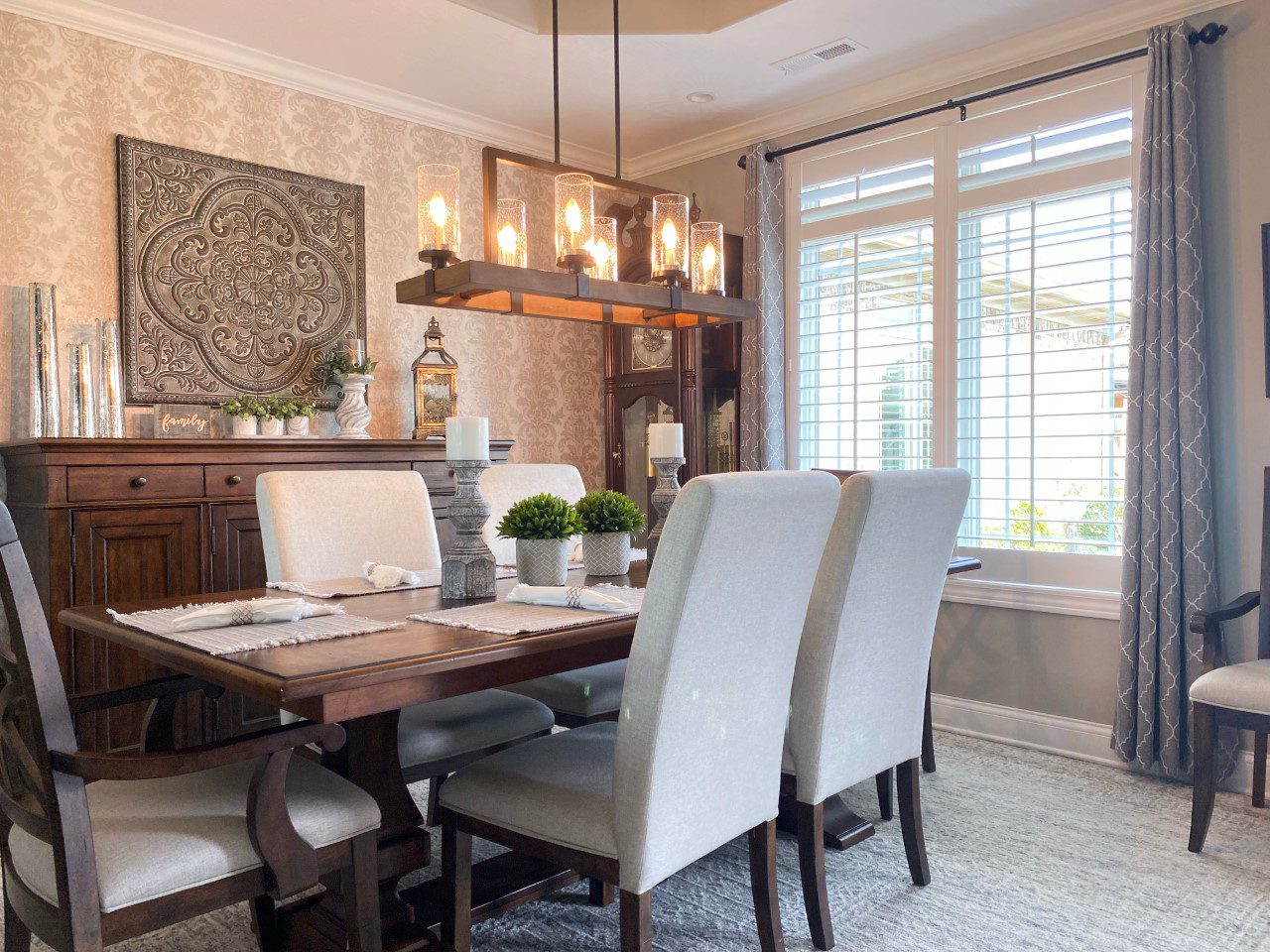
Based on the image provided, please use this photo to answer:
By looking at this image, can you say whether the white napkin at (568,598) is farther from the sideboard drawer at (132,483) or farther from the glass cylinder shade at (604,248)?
the sideboard drawer at (132,483)

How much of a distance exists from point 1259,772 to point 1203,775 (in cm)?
46

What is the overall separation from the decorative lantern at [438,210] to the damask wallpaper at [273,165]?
1722 millimetres

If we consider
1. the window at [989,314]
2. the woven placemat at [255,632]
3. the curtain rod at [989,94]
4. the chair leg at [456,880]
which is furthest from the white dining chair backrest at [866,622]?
the curtain rod at [989,94]

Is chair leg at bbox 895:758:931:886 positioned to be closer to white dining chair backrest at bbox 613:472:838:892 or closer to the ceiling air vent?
white dining chair backrest at bbox 613:472:838:892

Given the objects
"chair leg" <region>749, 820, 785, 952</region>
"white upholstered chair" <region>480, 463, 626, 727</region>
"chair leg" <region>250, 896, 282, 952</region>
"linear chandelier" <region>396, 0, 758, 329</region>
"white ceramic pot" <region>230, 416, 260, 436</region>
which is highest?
"linear chandelier" <region>396, 0, 758, 329</region>

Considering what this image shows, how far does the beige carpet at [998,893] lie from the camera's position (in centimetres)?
207

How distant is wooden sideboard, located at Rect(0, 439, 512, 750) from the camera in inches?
113

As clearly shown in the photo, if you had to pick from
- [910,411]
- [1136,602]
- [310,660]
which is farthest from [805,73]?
[310,660]


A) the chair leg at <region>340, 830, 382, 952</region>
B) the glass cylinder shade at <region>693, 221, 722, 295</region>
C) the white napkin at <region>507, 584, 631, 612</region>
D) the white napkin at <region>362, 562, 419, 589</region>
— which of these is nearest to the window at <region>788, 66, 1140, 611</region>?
the glass cylinder shade at <region>693, 221, 722, 295</region>

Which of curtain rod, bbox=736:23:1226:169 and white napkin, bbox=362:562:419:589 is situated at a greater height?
curtain rod, bbox=736:23:1226:169

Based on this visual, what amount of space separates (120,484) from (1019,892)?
285 centimetres

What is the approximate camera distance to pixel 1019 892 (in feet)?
7.51

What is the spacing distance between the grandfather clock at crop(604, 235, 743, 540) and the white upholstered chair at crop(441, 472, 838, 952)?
2583mm

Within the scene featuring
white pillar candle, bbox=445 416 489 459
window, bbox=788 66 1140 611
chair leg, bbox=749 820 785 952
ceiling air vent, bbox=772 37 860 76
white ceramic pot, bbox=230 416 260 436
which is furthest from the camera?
ceiling air vent, bbox=772 37 860 76
